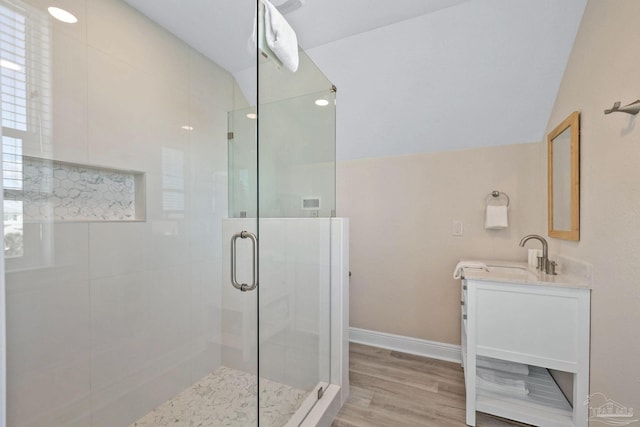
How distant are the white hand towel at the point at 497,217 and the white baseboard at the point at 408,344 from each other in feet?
3.38

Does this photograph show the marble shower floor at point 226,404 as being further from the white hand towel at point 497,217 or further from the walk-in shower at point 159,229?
the white hand towel at point 497,217

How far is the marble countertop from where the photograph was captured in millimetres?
1471

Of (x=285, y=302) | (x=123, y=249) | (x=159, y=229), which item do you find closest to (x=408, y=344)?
(x=285, y=302)

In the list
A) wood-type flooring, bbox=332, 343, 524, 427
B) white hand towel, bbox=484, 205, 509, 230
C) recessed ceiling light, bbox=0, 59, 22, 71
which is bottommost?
wood-type flooring, bbox=332, 343, 524, 427

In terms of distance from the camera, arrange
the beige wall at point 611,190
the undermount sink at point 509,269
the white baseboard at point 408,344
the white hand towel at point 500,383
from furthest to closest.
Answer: the white baseboard at point 408,344, the undermount sink at point 509,269, the white hand towel at point 500,383, the beige wall at point 611,190

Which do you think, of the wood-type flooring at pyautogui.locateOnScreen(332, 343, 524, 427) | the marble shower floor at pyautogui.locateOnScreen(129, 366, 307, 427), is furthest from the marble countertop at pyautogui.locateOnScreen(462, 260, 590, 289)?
the marble shower floor at pyautogui.locateOnScreen(129, 366, 307, 427)

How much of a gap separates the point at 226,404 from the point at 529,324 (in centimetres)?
186

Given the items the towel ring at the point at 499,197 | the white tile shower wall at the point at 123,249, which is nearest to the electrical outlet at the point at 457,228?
the towel ring at the point at 499,197

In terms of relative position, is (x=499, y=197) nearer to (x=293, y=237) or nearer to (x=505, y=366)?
(x=505, y=366)

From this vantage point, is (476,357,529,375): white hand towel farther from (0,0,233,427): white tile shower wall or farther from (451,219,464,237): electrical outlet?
(0,0,233,427): white tile shower wall

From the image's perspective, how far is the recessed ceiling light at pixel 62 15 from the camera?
4.19 ft

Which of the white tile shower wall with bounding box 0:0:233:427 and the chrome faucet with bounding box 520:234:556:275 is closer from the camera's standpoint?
the white tile shower wall with bounding box 0:0:233:427

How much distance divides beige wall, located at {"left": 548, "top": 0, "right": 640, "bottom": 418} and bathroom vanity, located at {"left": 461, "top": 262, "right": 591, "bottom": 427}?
66mm

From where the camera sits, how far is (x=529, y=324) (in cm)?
152
